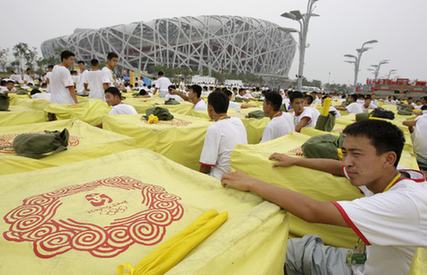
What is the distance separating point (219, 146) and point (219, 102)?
0.51 m

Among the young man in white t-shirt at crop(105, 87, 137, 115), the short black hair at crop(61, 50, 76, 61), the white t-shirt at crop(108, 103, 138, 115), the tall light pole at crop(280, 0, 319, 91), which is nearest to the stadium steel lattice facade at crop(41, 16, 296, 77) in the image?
the tall light pole at crop(280, 0, 319, 91)

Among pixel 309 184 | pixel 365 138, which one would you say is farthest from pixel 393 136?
pixel 309 184

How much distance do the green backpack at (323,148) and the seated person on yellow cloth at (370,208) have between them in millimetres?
740

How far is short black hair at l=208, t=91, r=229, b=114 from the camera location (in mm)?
3008

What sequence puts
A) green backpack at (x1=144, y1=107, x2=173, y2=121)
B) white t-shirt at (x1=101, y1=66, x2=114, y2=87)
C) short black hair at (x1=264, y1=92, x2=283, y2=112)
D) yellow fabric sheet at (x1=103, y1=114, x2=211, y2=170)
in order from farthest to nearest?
1. white t-shirt at (x1=101, y1=66, x2=114, y2=87)
2. green backpack at (x1=144, y1=107, x2=173, y2=121)
3. short black hair at (x1=264, y1=92, x2=283, y2=112)
4. yellow fabric sheet at (x1=103, y1=114, x2=211, y2=170)

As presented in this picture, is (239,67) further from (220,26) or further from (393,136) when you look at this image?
(393,136)

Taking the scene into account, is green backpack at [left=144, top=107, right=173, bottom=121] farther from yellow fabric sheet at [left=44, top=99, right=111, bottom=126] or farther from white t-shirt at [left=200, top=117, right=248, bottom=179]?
white t-shirt at [left=200, top=117, right=248, bottom=179]

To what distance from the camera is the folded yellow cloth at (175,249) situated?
88cm

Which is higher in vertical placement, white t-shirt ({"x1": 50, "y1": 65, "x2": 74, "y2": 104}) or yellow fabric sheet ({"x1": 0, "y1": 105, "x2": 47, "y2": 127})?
white t-shirt ({"x1": 50, "y1": 65, "x2": 74, "y2": 104})

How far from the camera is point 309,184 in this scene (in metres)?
2.07

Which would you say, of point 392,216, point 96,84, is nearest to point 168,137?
point 392,216

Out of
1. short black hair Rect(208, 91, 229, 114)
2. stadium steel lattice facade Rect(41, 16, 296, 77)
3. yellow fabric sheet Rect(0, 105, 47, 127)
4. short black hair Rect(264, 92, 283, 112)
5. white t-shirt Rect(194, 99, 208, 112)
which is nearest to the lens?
short black hair Rect(208, 91, 229, 114)

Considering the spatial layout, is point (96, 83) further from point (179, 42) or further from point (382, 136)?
point (179, 42)

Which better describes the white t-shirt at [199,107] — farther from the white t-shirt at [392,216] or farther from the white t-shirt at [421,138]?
the white t-shirt at [392,216]
